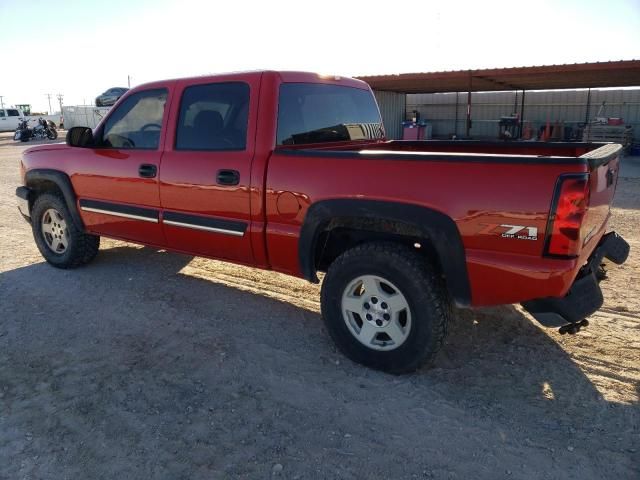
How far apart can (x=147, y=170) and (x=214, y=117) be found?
2.57 ft

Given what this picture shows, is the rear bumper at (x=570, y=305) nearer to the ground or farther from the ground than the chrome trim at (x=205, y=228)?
nearer to the ground

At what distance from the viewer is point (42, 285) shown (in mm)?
4957

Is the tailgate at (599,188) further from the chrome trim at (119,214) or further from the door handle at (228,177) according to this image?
the chrome trim at (119,214)

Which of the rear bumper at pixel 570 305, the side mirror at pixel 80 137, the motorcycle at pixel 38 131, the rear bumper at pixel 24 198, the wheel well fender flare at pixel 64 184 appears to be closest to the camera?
the rear bumper at pixel 570 305

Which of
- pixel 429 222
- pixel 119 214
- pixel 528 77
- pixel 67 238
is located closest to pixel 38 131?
pixel 528 77

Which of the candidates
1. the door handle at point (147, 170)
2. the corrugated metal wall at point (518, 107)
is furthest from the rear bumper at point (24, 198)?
the corrugated metal wall at point (518, 107)

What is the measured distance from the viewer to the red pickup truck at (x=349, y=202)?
2656 mm

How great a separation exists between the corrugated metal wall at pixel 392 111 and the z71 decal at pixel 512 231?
21405 millimetres

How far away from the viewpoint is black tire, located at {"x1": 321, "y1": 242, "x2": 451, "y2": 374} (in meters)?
3.03

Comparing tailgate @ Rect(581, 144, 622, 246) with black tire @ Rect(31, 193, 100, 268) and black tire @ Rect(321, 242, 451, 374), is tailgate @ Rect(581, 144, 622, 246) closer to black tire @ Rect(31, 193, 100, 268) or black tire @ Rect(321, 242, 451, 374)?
black tire @ Rect(321, 242, 451, 374)

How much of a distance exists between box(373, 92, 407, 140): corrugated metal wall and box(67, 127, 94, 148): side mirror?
19.7 metres

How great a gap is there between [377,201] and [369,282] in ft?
1.79

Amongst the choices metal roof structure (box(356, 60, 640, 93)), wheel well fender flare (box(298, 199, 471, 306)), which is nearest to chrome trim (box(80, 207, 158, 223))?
wheel well fender flare (box(298, 199, 471, 306))

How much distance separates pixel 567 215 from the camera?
2518 mm
